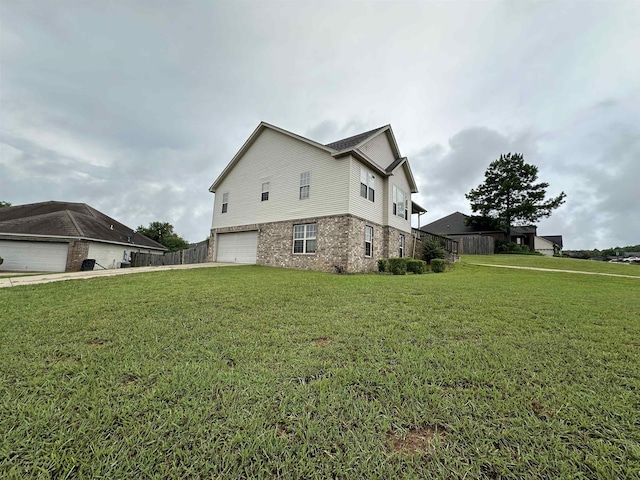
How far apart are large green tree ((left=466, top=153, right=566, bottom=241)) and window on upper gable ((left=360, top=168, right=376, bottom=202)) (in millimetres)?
24437

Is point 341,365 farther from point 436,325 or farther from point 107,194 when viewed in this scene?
point 107,194

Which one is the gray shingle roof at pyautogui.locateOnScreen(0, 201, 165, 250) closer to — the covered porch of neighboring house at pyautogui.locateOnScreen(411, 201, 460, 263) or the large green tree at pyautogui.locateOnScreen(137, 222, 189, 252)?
the large green tree at pyautogui.locateOnScreen(137, 222, 189, 252)

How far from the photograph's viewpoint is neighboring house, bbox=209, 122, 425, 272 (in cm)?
1179

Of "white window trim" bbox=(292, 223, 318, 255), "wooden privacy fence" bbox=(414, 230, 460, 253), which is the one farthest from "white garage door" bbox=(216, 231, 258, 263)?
"wooden privacy fence" bbox=(414, 230, 460, 253)

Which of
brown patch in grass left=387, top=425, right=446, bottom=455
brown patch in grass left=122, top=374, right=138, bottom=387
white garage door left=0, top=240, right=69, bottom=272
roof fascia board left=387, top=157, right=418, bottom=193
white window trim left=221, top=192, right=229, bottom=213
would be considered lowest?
brown patch in grass left=387, top=425, right=446, bottom=455

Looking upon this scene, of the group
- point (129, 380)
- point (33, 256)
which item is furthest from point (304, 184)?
point (33, 256)

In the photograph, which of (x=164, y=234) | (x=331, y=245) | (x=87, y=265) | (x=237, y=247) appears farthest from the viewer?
(x=164, y=234)

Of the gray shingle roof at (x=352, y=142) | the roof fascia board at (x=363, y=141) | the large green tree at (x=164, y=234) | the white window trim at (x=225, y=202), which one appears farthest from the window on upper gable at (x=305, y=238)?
the large green tree at (x=164, y=234)

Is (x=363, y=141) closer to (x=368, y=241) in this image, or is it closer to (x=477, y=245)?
(x=368, y=241)

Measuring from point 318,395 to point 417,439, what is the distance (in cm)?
81

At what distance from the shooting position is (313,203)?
12.6 meters

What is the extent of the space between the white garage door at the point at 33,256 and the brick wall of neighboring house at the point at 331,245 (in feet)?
43.8

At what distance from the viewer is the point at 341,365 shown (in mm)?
2680

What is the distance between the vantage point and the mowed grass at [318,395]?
1.53 meters
